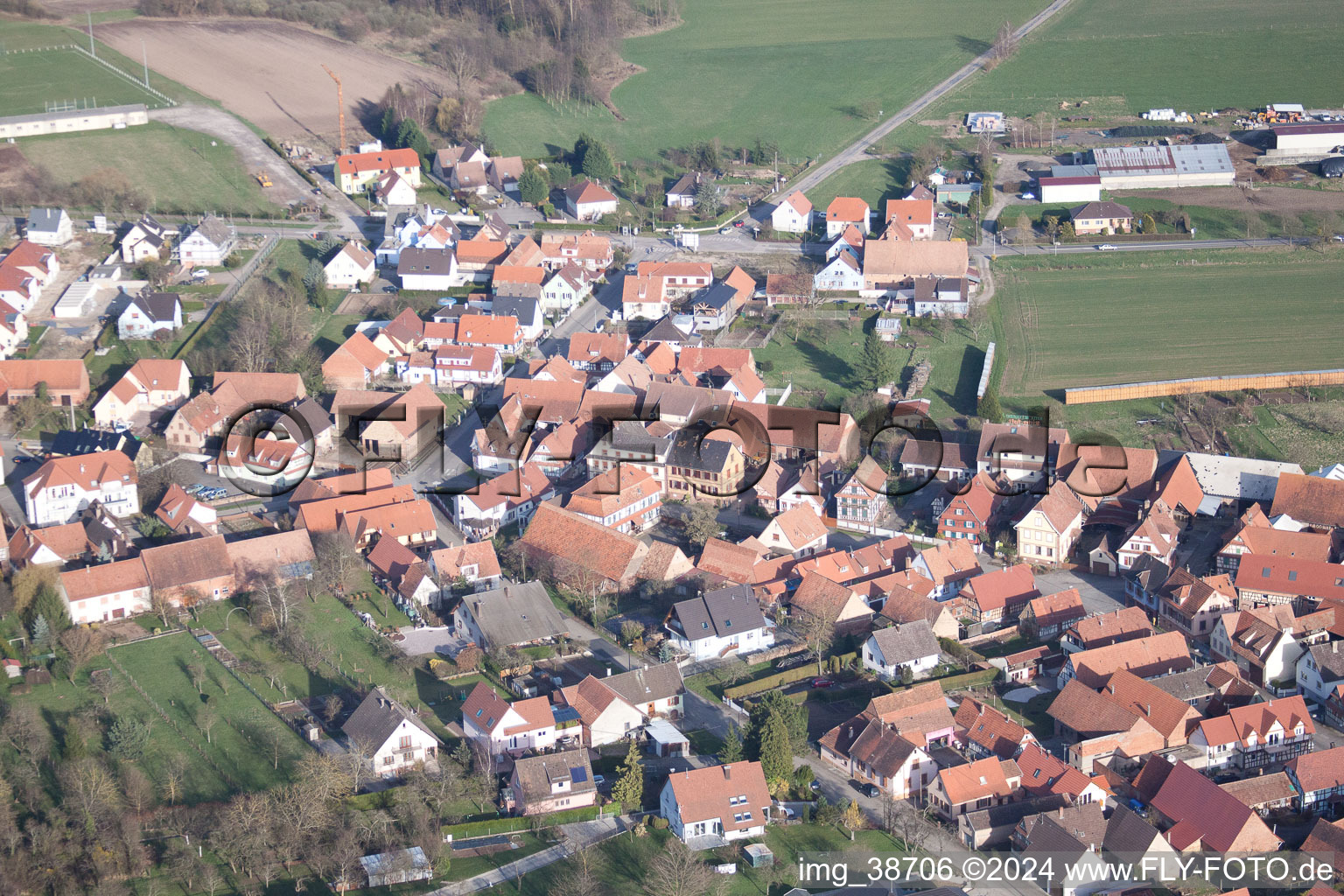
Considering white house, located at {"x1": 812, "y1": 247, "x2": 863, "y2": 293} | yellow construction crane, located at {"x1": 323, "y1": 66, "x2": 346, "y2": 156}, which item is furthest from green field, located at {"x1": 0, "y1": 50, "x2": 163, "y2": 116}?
white house, located at {"x1": 812, "y1": 247, "x2": 863, "y2": 293}

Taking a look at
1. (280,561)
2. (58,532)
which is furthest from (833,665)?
(58,532)

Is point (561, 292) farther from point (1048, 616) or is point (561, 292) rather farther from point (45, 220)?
point (1048, 616)

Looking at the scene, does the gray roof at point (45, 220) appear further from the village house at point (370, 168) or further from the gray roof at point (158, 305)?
the village house at point (370, 168)

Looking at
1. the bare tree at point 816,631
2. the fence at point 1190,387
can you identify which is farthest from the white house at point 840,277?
the bare tree at point 816,631

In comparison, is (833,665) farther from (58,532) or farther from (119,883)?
(58,532)

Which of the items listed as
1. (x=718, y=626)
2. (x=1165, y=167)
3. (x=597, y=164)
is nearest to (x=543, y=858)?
(x=718, y=626)

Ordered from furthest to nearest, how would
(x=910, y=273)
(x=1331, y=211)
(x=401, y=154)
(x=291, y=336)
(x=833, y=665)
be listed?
(x=401, y=154), (x=1331, y=211), (x=910, y=273), (x=291, y=336), (x=833, y=665)

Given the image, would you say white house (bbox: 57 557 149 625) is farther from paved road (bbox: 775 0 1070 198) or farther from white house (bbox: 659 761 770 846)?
paved road (bbox: 775 0 1070 198)
